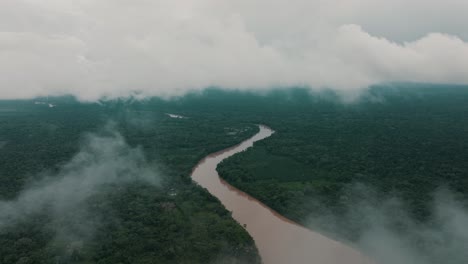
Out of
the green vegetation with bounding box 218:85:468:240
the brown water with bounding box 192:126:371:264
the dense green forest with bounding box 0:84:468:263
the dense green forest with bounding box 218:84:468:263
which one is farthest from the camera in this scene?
the green vegetation with bounding box 218:85:468:240

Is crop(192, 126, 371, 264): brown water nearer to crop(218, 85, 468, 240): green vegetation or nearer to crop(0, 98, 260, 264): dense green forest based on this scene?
crop(218, 85, 468, 240): green vegetation

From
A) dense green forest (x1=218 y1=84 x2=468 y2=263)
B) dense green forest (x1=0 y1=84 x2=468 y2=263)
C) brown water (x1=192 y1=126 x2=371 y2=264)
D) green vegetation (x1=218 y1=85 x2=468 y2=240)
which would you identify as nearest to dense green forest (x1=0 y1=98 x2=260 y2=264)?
dense green forest (x1=0 y1=84 x2=468 y2=263)

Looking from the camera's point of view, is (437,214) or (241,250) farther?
(437,214)

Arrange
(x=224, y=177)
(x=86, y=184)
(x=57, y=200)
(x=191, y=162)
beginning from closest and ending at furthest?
(x=57, y=200), (x=86, y=184), (x=224, y=177), (x=191, y=162)

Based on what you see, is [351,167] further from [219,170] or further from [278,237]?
[278,237]

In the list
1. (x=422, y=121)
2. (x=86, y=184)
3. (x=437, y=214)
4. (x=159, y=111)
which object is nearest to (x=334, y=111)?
(x=422, y=121)

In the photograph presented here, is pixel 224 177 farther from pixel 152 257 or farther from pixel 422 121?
pixel 422 121
